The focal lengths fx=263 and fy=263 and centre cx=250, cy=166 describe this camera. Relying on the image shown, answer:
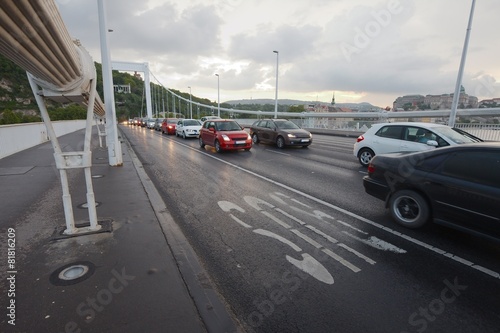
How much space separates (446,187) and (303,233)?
6.96 ft

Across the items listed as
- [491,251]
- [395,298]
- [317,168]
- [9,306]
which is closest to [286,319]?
[395,298]

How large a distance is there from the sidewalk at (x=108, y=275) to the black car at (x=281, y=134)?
30.2 ft

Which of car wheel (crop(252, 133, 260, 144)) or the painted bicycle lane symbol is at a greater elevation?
car wheel (crop(252, 133, 260, 144))

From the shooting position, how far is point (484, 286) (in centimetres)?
286

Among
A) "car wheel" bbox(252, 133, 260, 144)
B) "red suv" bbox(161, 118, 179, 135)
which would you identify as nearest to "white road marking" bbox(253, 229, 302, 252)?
"car wheel" bbox(252, 133, 260, 144)

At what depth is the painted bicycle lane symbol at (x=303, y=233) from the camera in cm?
326

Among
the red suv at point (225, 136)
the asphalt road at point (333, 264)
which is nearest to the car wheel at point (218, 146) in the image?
the red suv at point (225, 136)

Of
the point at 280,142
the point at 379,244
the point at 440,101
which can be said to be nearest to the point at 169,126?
the point at 280,142

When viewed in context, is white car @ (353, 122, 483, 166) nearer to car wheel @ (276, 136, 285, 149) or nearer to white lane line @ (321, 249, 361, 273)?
car wheel @ (276, 136, 285, 149)

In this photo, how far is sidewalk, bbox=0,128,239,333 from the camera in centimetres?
231

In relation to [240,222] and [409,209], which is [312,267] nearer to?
[240,222]

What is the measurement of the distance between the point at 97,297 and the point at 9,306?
78 cm

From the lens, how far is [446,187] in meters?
3.73

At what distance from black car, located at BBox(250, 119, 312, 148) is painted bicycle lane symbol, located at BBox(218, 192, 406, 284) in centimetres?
779
